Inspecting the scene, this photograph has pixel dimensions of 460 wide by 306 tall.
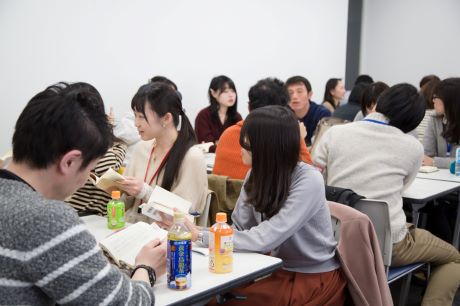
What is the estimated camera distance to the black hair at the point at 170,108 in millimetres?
2512

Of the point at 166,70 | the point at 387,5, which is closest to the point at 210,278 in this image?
the point at 166,70

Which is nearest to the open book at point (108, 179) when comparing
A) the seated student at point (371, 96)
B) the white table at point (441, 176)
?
the white table at point (441, 176)

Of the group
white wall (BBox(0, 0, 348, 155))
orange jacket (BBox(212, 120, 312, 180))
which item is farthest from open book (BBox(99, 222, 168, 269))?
white wall (BBox(0, 0, 348, 155))

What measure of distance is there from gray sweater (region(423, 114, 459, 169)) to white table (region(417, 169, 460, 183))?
156mm

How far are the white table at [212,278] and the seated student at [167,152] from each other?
70 centimetres

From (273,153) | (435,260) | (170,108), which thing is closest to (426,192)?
(435,260)

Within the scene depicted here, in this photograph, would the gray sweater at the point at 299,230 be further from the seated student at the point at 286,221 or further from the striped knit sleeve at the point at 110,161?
the striped knit sleeve at the point at 110,161

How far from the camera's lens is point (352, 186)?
8.74ft

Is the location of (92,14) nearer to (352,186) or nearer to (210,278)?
(352,186)

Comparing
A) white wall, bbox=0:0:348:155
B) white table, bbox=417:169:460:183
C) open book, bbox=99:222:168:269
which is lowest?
white table, bbox=417:169:460:183

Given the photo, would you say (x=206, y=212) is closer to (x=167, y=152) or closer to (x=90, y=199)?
(x=167, y=152)

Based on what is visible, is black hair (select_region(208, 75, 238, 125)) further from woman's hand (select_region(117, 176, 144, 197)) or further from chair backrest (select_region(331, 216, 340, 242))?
chair backrest (select_region(331, 216, 340, 242))

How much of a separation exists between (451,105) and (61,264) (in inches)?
132

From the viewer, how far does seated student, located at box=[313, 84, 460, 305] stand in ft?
8.50
